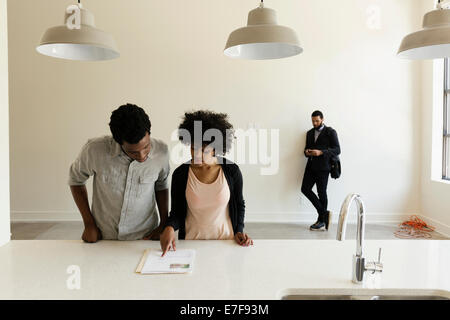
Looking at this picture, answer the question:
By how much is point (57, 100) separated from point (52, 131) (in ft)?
1.49

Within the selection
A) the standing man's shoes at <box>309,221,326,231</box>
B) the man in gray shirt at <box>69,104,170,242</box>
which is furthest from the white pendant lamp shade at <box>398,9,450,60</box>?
the standing man's shoes at <box>309,221,326,231</box>

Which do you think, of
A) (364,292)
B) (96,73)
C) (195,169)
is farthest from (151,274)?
(96,73)

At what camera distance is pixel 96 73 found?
193 inches

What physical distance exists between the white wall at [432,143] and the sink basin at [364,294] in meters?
4.01

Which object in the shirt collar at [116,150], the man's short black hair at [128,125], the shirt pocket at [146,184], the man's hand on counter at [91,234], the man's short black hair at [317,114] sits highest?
the man's short black hair at [317,114]

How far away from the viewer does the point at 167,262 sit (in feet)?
4.66

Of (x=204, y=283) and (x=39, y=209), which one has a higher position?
(x=204, y=283)

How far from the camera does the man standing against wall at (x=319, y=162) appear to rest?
15.5ft

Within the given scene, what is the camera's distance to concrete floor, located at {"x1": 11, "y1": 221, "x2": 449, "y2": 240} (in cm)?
432

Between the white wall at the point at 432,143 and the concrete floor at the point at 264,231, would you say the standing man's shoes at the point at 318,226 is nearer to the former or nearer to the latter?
the concrete floor at the point at 264,231

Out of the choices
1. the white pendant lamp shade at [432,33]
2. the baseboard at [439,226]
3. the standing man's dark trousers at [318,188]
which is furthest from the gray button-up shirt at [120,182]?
the baseboard at [439,226]

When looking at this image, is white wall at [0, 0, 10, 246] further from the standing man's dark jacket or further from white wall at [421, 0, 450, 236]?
white wall at [421, 0, 450, 236]
